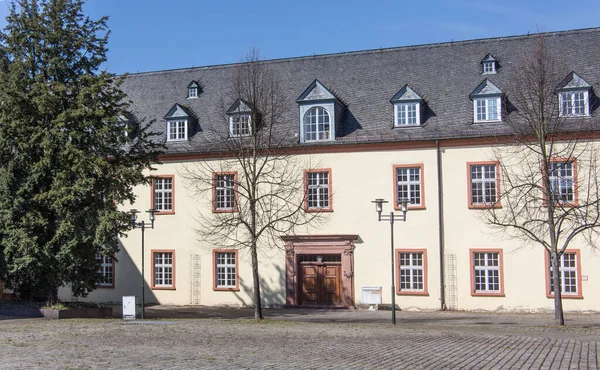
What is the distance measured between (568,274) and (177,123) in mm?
17322

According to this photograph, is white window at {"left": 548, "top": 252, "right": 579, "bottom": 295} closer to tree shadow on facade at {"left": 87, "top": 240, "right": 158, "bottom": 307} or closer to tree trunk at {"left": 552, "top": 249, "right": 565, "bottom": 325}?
tree trunk at {"left": 552, "top": 249, "right": 565, "bottom": 325}

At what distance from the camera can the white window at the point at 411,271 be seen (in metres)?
27.2

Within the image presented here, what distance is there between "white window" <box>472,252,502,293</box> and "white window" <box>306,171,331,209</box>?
20.6ft

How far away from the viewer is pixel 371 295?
26.7 m

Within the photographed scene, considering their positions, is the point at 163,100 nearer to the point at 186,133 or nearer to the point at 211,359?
the point at 186,133

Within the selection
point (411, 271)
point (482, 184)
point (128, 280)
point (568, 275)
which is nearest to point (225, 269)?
point (128, 280)

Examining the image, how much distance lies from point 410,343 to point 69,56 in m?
15.5

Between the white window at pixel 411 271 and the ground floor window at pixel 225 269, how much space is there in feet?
23.0

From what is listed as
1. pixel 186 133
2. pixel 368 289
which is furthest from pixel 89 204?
pixel 368 289

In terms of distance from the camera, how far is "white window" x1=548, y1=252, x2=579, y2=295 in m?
25.6

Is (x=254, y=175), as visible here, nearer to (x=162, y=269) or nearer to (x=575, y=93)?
(x=162, y=269)

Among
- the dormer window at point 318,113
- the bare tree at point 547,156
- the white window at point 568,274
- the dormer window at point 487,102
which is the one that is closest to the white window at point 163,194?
the dormer window at point 318,113

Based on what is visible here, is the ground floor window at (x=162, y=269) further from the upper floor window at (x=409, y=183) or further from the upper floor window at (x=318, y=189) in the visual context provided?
the upper floor window at (x=409, y=183)

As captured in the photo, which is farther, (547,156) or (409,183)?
(409,183)
